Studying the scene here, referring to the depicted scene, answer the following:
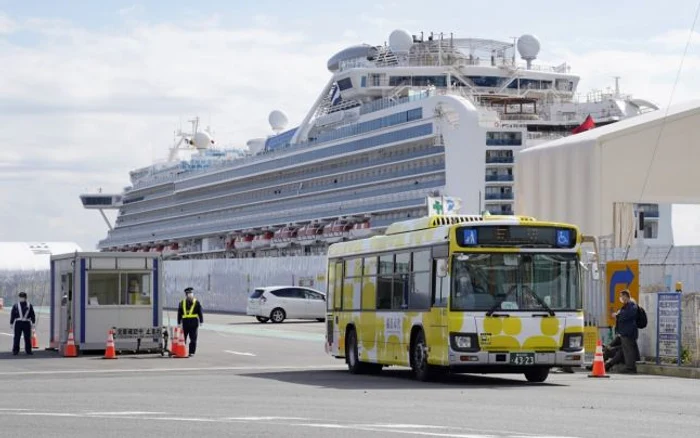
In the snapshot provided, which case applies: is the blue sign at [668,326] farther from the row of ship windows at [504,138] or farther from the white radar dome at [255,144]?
the white radar dome at [255,144]

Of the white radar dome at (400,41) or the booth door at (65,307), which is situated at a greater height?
the white radar dome at (400,41)

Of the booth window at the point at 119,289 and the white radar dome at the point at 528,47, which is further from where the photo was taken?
the white radar dome at the point at 528,47

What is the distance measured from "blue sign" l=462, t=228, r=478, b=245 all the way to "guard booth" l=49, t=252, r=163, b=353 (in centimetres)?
1182

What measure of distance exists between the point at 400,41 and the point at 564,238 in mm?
74547

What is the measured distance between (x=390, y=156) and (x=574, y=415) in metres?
74.7

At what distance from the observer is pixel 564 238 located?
2114 cm

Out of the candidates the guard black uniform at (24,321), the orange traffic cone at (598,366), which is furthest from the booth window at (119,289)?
the orange traffic cone at (598,366)

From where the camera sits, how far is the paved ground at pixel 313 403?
13.2 m

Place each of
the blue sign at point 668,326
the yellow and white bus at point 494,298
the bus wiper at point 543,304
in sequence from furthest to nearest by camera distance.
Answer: the blue sign at point 668,326 < the bus wiper at point 543,304 < the yellow and white bus at point 494,298

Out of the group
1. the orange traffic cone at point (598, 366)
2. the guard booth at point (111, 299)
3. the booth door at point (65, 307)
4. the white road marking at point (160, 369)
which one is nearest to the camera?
the orange traffic cone at point (598, 366)

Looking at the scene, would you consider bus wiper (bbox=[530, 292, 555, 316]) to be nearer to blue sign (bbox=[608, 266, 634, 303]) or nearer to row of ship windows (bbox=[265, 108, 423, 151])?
blue sign (bbox=[608, 266, 634, 303])

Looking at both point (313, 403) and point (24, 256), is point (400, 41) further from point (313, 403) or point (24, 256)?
point (313, 403)

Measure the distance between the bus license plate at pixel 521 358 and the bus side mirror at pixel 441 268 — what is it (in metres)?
1.44

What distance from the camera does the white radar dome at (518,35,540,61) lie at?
9694 centimetres
